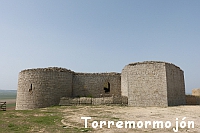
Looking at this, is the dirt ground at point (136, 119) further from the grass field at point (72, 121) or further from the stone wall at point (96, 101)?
the stone wall at point (96, 101)

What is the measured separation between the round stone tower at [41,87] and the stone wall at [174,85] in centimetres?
1096

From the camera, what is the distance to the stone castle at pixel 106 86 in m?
15.2

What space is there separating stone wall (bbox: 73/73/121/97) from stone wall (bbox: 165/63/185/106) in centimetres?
645

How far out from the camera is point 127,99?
1627 centimetres

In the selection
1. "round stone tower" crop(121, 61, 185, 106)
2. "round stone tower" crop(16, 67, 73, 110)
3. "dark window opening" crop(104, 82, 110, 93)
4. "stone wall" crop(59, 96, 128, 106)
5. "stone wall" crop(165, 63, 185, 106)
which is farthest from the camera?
"dark window opening" crop(104, 82, 110, 93)

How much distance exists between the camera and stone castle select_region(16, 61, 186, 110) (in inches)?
599

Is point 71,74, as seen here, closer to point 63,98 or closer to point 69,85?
point 69,85

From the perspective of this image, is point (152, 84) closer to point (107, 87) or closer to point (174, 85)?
point (174, 85)

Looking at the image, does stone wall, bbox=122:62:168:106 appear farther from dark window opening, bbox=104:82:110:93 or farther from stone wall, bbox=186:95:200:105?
stone wall, bbox=186:95:200:105

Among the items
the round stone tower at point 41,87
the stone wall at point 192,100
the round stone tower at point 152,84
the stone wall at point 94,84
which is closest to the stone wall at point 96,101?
the round stone tower at point 152,84

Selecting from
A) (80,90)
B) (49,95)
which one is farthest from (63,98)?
(80,90)

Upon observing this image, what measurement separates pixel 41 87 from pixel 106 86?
8.40 meters

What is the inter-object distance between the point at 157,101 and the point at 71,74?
10.3 m

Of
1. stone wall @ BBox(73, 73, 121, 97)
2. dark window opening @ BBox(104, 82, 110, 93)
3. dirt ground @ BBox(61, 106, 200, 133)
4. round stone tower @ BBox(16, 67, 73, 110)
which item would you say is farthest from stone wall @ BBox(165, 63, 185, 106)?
round stone tower @ BBox(16, 67, 73, 110)
